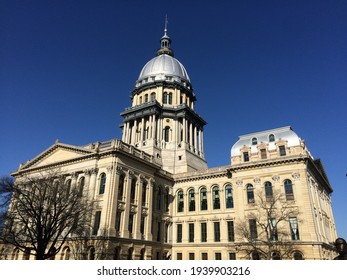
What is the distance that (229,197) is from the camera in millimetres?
43938

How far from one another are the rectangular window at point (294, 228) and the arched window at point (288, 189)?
9.93 feet

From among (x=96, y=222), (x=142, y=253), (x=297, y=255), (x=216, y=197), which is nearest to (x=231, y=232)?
(x=216, y=197)

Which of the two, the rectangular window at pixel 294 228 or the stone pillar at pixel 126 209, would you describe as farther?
the stone pillar at pixel 126 209

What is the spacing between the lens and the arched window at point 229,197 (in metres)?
43.4

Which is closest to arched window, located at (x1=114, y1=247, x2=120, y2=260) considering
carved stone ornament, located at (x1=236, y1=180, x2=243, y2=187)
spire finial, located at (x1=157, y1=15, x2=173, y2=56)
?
carved stone ornament, located at (x1=236, y1=180, x2=243, y2=187)

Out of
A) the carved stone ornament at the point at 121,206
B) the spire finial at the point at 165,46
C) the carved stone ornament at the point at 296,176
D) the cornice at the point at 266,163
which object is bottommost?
the carved stone ornament at the point at 121,206

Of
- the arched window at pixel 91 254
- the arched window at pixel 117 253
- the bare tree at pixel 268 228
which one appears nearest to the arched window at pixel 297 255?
the bare tree at pixel 268 228

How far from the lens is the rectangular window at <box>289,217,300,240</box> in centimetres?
3586

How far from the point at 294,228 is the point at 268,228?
132 inches

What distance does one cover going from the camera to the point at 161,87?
6400 cm

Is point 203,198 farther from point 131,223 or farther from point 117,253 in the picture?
point 117,253

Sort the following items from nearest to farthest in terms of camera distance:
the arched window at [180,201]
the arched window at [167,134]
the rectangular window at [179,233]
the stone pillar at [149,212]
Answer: the stone pillar at [149,212] → the rectangular window at [179,233] → the arched window at [180,201] → the arched window at [167,134]

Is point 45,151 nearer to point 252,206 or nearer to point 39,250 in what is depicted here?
point 39,250

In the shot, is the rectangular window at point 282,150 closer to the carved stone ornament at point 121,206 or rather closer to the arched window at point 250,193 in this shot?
the arched window at point 250,193
